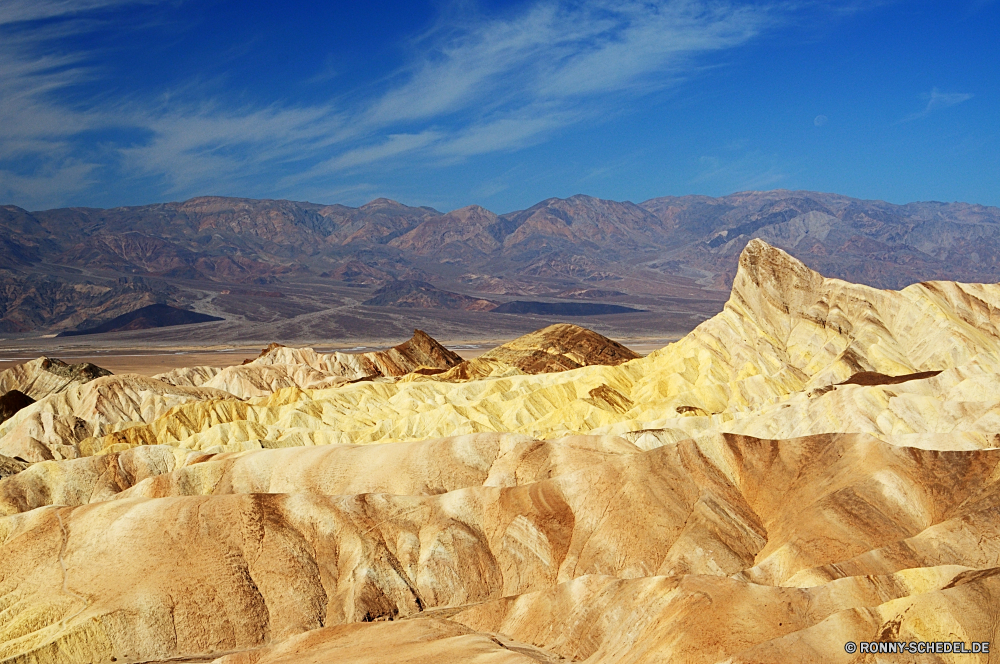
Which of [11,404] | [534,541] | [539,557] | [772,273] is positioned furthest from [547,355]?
[539,557]

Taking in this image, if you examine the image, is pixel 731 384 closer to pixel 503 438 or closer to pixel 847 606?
pixel 503 438

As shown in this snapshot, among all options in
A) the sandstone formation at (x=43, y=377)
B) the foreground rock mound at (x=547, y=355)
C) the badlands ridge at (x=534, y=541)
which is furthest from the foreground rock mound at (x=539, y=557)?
the sandstone formation at (x=43, y=377)

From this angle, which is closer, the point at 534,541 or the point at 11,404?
the point at 534,541

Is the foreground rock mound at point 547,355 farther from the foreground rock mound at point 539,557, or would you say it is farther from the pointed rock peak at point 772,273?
the foreground rock mound at point 539,557

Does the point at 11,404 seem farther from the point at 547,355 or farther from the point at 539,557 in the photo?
the point at 539,557

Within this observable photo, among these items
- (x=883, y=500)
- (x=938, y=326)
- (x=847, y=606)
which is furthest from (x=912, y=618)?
(x=938, y=326)

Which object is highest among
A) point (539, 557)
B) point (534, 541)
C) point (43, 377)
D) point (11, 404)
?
point (43, 377)
